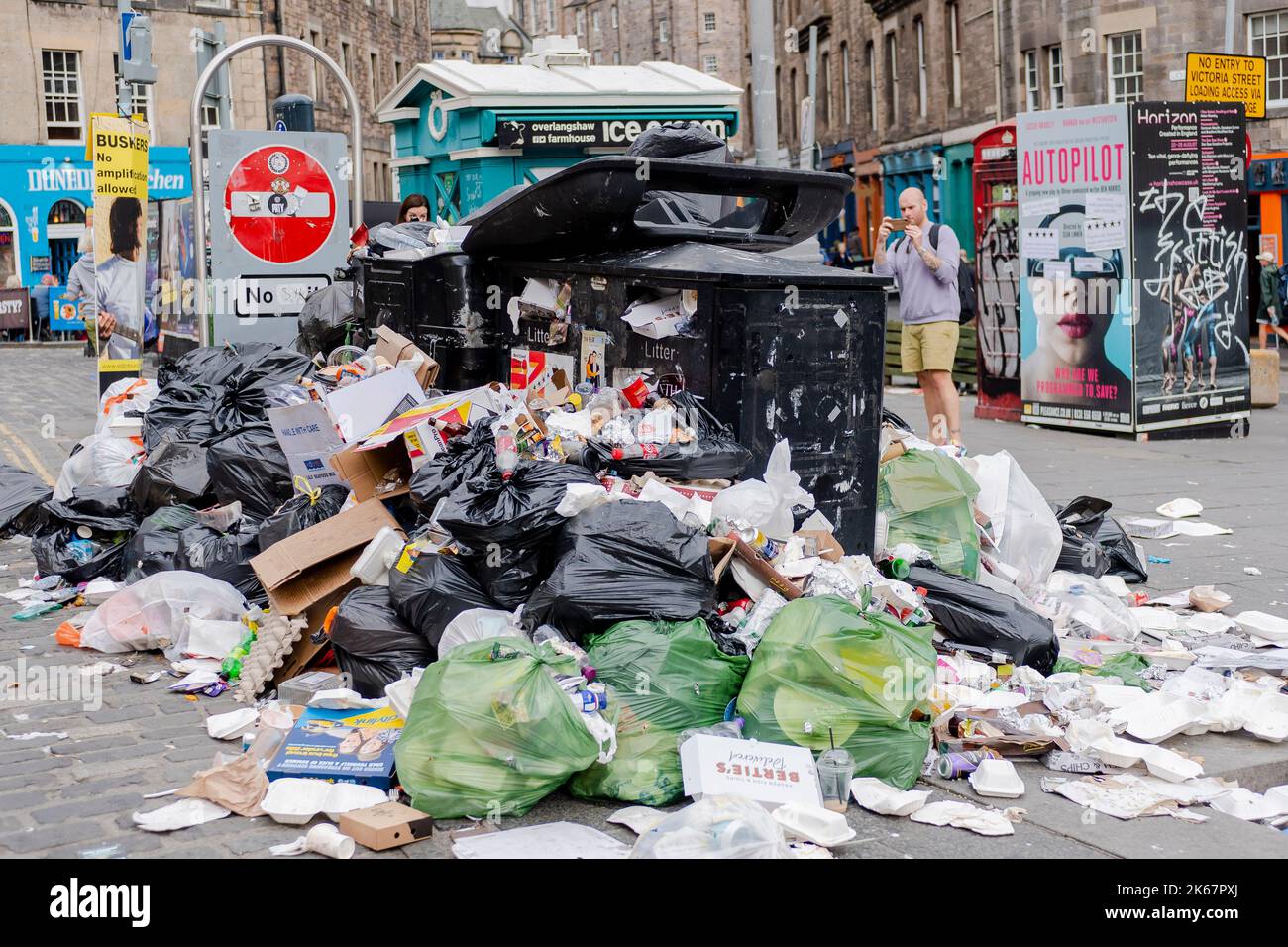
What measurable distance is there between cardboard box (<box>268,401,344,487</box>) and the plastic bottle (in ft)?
4.80

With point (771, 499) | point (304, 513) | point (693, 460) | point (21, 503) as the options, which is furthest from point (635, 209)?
point (21, 503)

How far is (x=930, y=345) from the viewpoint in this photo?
9977mm

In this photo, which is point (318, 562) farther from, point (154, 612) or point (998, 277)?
point (998, 277)

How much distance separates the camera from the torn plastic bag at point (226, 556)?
624 cm

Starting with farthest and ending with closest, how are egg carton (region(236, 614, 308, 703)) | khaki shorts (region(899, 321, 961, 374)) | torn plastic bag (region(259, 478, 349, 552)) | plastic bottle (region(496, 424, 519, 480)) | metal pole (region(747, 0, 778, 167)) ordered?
metal pole (region(747, 0, 778, 167)) → khaki shorts (region(899, 321, 961, 374)) → torn plastic bag (region(259, 478, 349, 552)) → egg carton (region(236, 614, 308, 703)) → plastic bottle (region(496, 424, 519, 480))

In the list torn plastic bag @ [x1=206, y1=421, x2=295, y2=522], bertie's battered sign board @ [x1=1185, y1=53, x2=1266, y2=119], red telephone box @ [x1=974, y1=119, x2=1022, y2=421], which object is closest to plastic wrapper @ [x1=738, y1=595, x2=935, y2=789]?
torn plastic bag @ [x1=206, y1=421, x2=295, y2=522]

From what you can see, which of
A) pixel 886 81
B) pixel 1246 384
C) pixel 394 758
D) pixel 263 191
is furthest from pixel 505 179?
pixel 886 81

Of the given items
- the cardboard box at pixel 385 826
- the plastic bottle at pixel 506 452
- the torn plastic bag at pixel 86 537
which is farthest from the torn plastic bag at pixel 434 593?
the torn plastic bag at pixel 86 537

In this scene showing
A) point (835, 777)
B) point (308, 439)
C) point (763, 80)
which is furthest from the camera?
point (763, 80)

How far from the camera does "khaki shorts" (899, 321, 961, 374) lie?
9945 millimetres

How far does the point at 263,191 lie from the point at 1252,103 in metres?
9.68

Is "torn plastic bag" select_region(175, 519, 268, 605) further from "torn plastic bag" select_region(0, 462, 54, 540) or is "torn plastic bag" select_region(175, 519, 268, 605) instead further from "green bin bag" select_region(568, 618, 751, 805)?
"green bin bag" select_region(568, 618, 751, 805)

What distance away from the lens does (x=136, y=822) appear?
3920mm

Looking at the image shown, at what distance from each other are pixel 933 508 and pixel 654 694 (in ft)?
7.07
